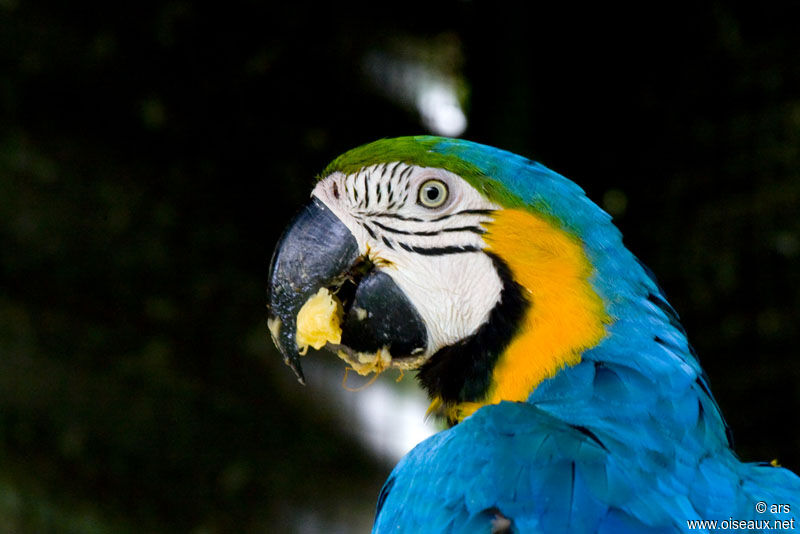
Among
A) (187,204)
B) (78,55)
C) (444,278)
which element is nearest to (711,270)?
(444,278)

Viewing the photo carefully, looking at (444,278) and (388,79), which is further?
(388,79)

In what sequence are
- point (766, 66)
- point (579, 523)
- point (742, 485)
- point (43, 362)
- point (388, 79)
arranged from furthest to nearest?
1. point (388, 79)
2. point (43, 362)
3. point (766, 66)
4. point (742, 485)
5. point (579, 523)

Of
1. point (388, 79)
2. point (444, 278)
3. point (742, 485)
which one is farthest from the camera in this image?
point (388, 79)

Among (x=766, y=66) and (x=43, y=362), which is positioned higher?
(x=766, y=66)

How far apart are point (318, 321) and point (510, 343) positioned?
334 mm

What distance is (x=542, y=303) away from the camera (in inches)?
50.0

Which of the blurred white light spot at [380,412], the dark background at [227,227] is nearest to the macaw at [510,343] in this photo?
the dark background at [227,227]

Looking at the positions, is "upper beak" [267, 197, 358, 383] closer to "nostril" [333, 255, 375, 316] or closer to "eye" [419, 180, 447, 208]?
"nostril" [333, 255, 375, 316]

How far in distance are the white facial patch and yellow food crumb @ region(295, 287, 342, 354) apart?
11 centimetres

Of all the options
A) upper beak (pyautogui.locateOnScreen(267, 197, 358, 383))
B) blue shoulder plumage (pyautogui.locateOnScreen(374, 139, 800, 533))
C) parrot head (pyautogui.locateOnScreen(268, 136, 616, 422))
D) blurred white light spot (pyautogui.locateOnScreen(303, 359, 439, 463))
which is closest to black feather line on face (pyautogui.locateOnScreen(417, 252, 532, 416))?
parrot head (pyautogui.locateOnScreen(268, 136, 616, 422))

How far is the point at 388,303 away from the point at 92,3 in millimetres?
2129

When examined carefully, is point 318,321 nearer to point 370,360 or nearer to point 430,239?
point 370,360

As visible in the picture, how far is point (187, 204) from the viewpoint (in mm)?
2971

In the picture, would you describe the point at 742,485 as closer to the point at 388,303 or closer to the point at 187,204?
the point at 388,303
